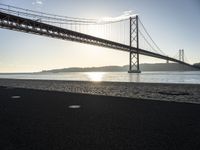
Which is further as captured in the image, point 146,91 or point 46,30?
point 46,30

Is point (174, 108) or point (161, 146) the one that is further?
point (174, 108)

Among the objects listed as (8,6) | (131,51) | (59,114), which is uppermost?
(8,6)

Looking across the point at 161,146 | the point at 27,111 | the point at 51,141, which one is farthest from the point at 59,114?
the point at 161,146

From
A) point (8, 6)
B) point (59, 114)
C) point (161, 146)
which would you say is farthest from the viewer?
point (8, 6)

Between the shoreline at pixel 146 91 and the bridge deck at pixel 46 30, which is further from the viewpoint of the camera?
the bridge deck at pixel 46 30

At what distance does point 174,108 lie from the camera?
5285 mm

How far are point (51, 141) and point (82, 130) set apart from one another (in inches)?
25.7

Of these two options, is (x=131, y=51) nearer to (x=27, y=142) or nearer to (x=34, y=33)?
(x=34, y=33)

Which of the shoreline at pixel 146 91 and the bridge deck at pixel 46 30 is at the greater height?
the bridge deck at pixel 46 30

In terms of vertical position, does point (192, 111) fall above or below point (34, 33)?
below

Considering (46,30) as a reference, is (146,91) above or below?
below

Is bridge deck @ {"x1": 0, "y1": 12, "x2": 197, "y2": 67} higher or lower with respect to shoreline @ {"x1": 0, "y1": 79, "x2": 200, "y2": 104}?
Answer: higher

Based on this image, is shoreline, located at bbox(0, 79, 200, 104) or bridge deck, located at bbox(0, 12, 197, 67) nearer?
shoreline, located at bbox(0, 79, 200, 104)

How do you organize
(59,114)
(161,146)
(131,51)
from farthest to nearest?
(131,51) < (59,114) < (161,146)
